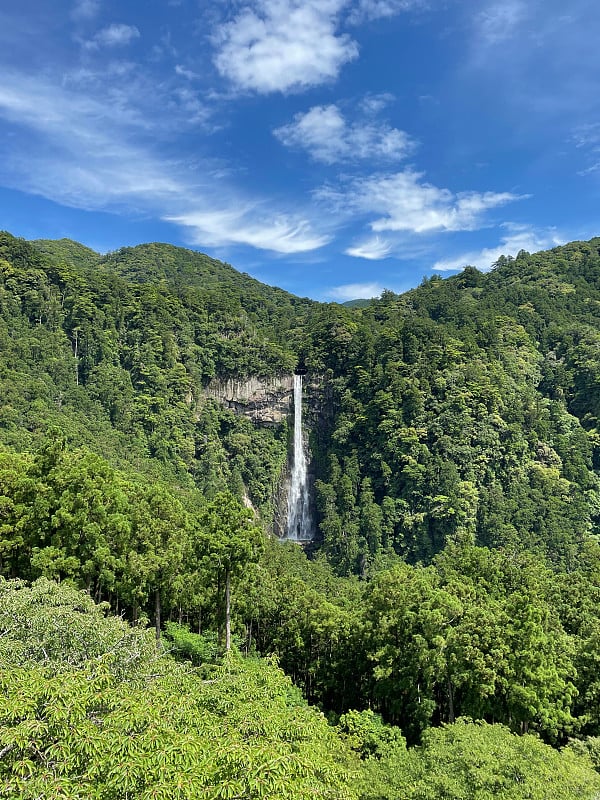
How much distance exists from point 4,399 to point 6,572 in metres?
26.8

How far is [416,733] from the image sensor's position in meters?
19.6

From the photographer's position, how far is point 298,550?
47.7 meters

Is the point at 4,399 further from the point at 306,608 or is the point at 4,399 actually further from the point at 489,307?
the point at 489,307

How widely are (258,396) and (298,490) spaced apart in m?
14.9

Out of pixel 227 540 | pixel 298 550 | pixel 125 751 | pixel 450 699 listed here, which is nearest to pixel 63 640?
pixel 125 751

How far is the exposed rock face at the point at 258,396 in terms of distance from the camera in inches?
2800

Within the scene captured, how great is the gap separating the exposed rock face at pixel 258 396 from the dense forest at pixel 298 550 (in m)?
1.60

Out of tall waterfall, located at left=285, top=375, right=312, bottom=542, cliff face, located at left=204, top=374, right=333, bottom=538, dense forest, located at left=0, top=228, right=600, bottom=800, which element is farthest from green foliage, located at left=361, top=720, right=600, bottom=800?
Result: cliff face, located at left=204, top=374, right=333, bottom=538

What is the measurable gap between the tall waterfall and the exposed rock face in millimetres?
1504

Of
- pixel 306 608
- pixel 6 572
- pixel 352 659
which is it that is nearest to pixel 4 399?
pixel 6 572

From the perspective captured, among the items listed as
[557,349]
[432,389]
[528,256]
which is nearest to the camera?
[432,389]

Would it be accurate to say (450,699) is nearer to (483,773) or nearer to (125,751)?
(483,773)

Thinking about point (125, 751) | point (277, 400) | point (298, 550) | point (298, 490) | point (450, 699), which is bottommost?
point (298, 550)

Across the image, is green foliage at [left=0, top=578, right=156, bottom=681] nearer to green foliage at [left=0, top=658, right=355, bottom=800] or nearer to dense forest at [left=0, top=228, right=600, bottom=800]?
dense forest at [left=0, top=228, right=600, bottom=800]
